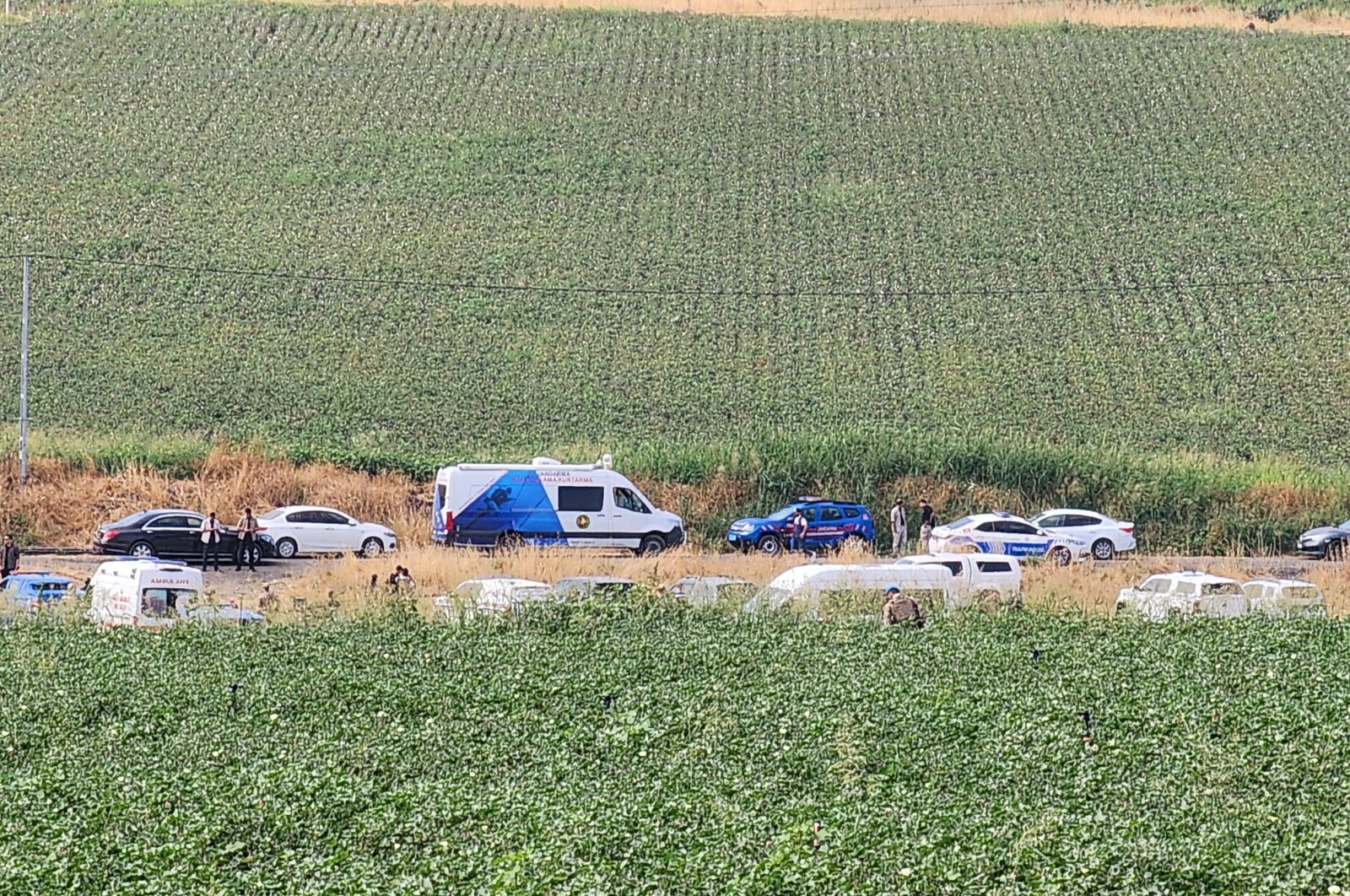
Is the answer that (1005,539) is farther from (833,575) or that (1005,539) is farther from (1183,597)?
(833,575)

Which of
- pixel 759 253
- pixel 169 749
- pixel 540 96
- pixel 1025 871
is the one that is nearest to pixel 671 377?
pixel 759 253

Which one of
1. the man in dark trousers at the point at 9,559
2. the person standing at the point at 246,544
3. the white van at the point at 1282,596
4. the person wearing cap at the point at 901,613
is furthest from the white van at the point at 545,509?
the white van at the point at 1282,596

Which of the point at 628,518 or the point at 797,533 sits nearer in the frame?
the point at 797,533

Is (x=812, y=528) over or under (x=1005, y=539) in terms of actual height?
over

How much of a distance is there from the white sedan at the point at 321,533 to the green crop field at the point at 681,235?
4.69 meters

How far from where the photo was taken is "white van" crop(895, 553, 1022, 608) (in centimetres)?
2771

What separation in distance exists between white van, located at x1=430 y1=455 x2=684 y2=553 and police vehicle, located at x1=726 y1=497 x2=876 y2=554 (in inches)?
62.4

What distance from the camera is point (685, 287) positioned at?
5656 centimetres

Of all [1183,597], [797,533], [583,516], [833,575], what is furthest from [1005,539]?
[833,575]

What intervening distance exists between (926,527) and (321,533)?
1218 centimetres

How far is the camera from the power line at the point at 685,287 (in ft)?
183

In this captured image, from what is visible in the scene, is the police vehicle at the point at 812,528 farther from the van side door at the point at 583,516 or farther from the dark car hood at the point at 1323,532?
the dark car hood at the point at 1323,532

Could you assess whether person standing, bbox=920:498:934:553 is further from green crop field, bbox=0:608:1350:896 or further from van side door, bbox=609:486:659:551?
green crop field, bbox=0:608:1350:896

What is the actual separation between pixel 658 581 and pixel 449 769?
10.9m
